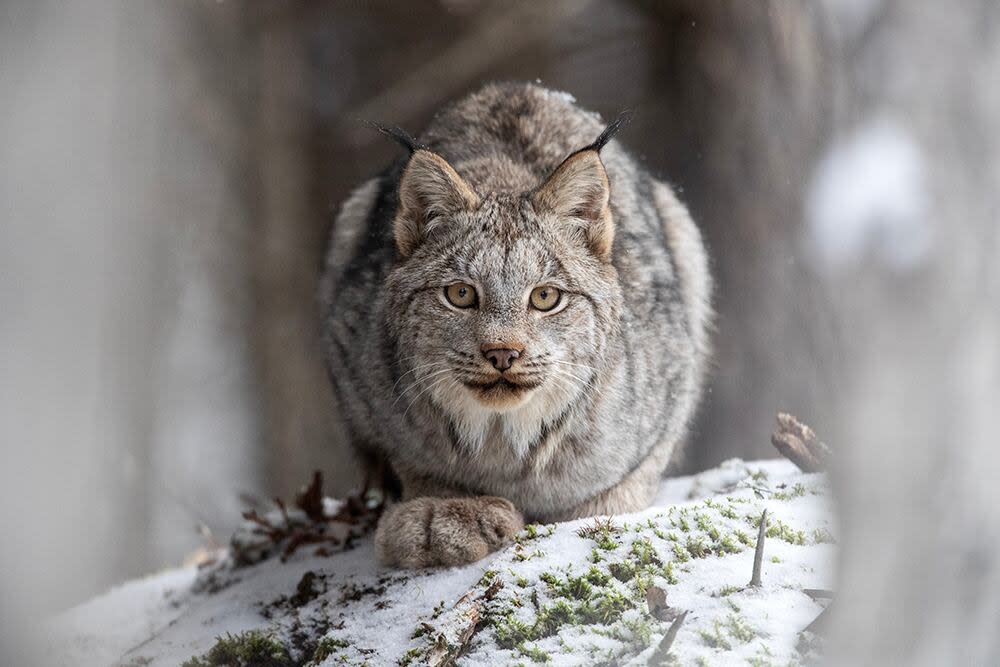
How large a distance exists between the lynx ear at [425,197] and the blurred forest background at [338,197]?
3.18ft

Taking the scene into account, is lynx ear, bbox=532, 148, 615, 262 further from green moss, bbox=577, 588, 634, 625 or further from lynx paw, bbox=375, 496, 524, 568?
green moss, bbox=577, 588, 634, 625

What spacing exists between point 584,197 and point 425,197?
1.76 feet

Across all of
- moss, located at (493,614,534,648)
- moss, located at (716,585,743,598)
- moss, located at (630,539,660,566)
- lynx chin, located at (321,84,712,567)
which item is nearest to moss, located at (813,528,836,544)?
moss, located at (716,585,743,598)

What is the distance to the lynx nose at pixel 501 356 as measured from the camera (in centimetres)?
295

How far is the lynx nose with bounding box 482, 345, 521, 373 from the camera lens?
9.66ft

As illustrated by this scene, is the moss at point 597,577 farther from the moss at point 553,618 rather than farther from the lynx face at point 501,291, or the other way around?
the lynx face at point 501,291

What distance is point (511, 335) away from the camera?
9.71 feet

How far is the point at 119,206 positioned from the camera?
11.5 feet

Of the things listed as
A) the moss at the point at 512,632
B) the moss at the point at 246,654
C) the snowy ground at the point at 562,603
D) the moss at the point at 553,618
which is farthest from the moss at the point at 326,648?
the moss at the point at 553,618

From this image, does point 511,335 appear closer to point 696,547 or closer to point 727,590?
point 696,547

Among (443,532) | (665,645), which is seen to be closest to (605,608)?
(665,645)

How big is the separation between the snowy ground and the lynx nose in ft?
1.69

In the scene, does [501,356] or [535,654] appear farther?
[501,356]

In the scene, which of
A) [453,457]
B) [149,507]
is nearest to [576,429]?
[453,457]
